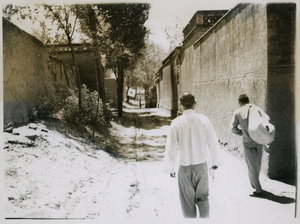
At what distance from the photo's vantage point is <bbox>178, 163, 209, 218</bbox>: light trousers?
3.06 m

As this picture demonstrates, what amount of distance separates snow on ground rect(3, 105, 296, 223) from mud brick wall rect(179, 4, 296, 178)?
468 millimetres

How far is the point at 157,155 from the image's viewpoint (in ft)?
18.6

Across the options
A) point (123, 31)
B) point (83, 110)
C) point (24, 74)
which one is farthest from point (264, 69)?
point (83, 110)

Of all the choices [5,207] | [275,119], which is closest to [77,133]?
[5,207]

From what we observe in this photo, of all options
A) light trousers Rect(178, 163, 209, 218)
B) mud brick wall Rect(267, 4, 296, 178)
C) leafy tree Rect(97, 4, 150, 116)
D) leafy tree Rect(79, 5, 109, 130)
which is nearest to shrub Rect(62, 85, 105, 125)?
leafy tree Rect(79, 5, 109, 130)

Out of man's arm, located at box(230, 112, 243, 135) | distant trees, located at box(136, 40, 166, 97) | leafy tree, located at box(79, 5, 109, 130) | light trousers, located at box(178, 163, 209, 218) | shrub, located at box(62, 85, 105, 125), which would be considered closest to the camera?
light trousers, located at box(178, 163, 209, 218)

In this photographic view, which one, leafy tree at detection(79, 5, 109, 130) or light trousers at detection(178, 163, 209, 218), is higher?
leafy tree at detection(79, 5, 109, 130)

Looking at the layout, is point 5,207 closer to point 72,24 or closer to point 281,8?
point 72,24

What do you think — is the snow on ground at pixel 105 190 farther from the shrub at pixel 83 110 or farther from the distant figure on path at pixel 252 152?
the shrub at pixel 83 110

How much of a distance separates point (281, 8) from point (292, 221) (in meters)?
3.09

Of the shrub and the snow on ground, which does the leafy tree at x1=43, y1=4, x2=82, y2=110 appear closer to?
the shrub

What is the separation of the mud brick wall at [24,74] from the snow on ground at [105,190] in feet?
1.48

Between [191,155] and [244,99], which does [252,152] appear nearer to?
[244,99]

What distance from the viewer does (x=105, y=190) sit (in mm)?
4527
